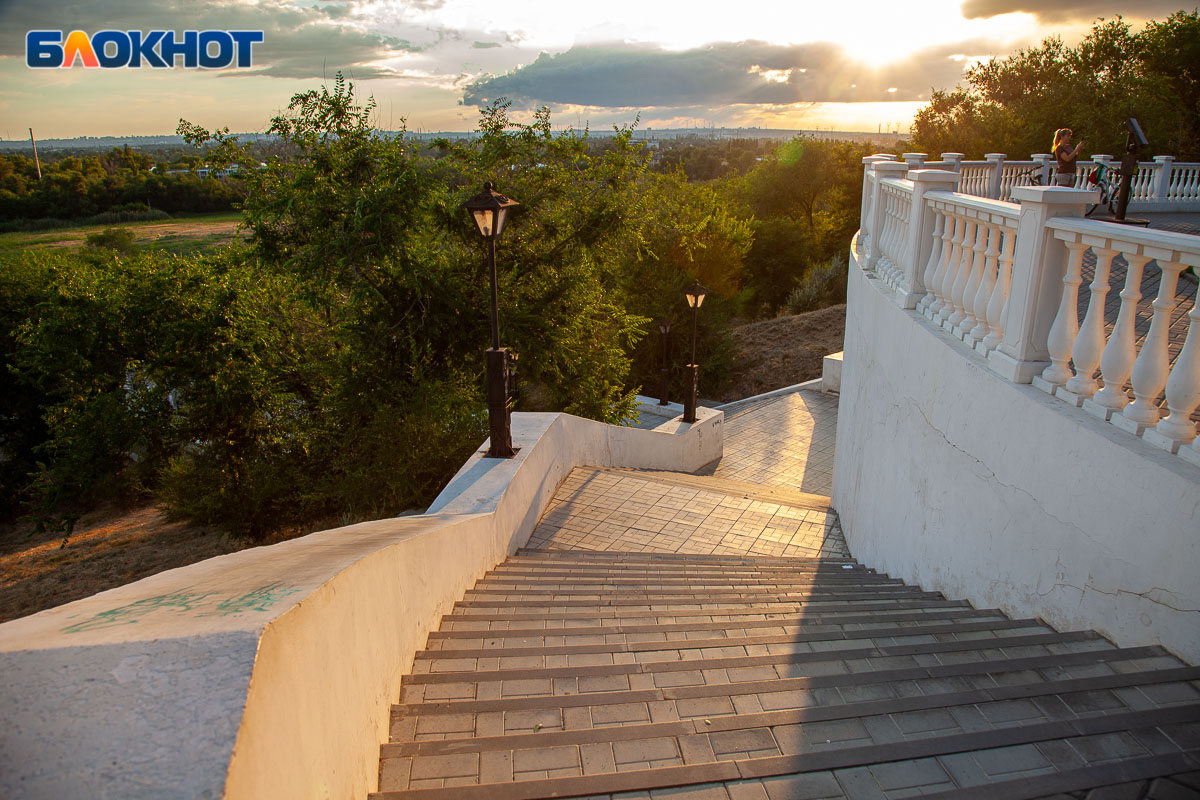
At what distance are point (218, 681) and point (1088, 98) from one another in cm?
3982

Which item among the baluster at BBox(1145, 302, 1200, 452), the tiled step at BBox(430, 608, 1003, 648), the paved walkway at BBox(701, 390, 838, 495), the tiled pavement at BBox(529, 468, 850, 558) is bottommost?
the paved walkway at BBox(701, 390, 838, 495)

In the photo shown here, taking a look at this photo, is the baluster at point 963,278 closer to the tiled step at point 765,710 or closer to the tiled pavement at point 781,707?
the tiled pavement at point 781,707

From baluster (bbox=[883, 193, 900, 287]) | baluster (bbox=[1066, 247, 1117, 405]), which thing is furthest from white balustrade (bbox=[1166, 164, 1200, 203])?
baluster (bbox=[1066, 247, 1117, 405])

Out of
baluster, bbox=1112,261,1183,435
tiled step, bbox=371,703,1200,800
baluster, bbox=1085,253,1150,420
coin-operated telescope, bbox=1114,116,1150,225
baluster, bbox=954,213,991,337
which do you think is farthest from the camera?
coin-operated telescope, bbox=1114,116,1150,225

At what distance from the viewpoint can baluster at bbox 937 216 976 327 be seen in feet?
14.9

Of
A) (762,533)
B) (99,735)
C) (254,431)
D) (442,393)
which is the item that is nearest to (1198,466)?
(99,735)

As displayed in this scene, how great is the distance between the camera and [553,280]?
14.7m

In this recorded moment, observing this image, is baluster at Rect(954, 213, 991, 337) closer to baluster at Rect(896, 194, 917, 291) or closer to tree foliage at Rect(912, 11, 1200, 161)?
baluster at Rect(896, 194, 917, 291)

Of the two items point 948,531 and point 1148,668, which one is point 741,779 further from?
point 948,531

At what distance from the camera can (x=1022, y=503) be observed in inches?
143

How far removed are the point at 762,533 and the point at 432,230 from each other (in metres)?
9.10

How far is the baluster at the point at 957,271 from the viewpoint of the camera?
454cm

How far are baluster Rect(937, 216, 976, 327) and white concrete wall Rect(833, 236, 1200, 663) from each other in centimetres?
16

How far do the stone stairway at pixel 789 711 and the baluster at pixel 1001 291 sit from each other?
1557 millimetres
